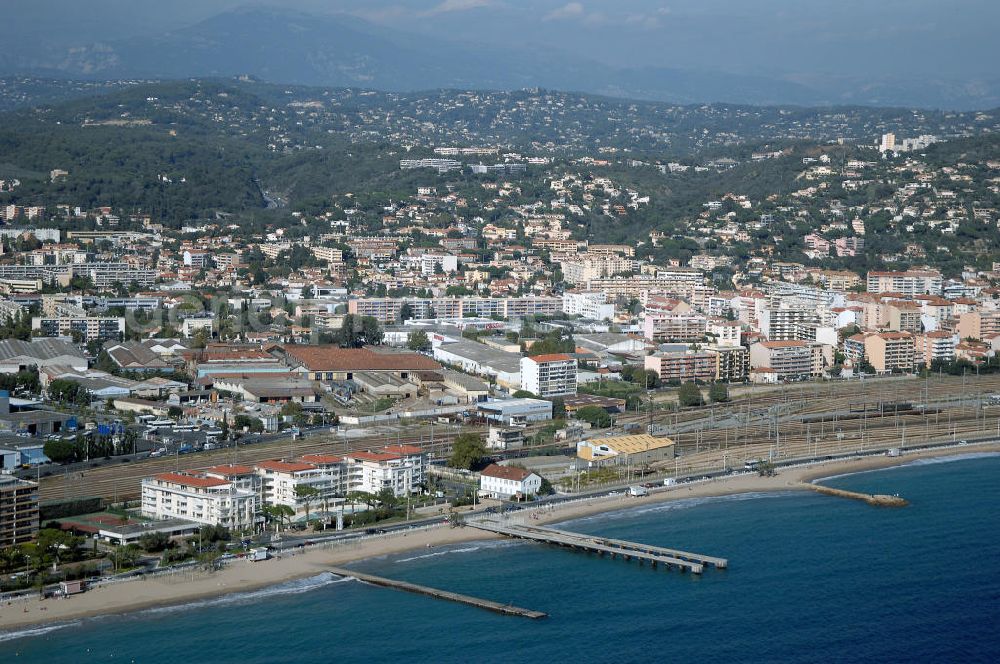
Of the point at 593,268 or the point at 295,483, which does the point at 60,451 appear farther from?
the point at 593,268

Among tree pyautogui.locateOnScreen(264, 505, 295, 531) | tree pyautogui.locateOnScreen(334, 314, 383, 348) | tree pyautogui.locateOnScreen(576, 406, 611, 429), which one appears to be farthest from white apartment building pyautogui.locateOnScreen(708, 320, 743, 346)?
tree pyautogui.locateOnScreen(264, 505, 295, 531)

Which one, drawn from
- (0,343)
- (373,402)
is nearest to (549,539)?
(373,402)

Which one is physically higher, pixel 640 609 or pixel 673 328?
pixel 673 328

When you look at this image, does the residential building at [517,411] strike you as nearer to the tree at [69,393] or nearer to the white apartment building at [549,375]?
the white apartment building at [549,375]

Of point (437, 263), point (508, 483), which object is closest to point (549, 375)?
point (508, 483)

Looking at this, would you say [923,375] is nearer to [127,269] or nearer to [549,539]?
[549,539]

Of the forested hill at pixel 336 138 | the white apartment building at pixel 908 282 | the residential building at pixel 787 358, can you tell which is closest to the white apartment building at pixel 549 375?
the residential building at pixel 787 358

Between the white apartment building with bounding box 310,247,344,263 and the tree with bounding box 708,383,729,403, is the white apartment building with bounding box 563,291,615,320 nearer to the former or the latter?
the white apartment building with bounding box 310,247,344,263
